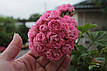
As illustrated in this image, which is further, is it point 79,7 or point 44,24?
point 79,7

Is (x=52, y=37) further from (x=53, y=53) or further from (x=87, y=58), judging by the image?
(x=87, y=58)

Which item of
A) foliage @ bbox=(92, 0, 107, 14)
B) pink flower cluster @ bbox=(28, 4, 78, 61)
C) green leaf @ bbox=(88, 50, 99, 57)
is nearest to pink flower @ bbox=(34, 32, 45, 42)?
pink flower cluster @ bbox=(28, 4, 78, 61)

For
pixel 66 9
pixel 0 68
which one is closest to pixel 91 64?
pixel 66 9

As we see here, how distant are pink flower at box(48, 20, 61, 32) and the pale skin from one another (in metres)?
0.14

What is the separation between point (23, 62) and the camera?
18.4 inches

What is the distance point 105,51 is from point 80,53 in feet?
0.38

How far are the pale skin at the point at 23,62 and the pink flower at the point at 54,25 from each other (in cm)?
14

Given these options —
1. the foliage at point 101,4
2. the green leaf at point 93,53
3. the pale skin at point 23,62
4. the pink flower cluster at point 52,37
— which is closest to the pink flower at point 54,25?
the pink flower cluster at point 52,37

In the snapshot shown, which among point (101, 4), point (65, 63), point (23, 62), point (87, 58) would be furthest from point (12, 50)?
point (101, 4)

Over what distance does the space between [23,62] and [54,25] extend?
223mm

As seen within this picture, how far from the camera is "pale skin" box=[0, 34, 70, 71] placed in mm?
392

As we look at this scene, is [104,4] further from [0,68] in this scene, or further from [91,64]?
[0,68]

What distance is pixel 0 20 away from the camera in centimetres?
48

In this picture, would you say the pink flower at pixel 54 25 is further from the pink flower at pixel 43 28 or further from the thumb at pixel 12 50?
the thumb at pixel 12 50
